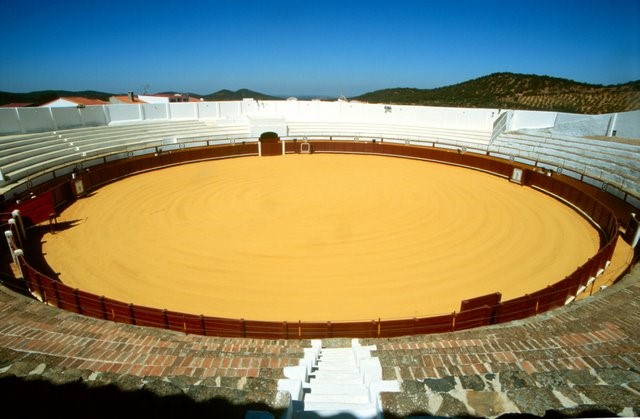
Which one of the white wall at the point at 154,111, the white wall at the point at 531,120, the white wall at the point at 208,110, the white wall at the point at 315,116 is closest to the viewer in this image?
the white wall at the point at 315,116

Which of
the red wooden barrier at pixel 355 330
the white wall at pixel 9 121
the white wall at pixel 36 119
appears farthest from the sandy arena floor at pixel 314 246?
the white wall at pixel 36 119

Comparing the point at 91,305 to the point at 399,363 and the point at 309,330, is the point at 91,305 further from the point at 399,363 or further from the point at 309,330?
the point at 399,363

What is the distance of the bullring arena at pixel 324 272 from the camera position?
397cm

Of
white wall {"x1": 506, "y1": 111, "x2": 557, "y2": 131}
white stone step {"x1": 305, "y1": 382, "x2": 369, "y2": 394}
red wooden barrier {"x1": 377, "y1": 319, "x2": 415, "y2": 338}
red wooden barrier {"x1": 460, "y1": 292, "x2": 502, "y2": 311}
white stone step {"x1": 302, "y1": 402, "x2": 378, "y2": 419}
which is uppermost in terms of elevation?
white wall {"x1": 506, "y1": 111, "x2": 557, "y2": 131}

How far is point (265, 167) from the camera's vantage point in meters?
26.0

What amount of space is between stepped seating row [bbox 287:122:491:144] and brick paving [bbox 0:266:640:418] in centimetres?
2386

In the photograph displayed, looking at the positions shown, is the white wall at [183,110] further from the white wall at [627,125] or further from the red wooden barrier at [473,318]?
the white wall at [627,125]

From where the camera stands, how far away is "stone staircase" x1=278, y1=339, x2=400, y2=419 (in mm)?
3557

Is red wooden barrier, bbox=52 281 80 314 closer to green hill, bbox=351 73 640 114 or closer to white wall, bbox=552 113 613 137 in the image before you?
white wall, bbox=552 113 613 137

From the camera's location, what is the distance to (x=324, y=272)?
37.2ft

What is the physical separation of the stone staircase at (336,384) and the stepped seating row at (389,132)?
28.2m

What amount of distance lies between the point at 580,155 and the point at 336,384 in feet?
78.3

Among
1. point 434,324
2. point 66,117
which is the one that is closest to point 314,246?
point 434,324

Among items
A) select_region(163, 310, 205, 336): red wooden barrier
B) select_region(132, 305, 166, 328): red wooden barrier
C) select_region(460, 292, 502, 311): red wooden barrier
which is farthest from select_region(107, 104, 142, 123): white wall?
select_region(460, 292, 502, 311): red wooden barrier
